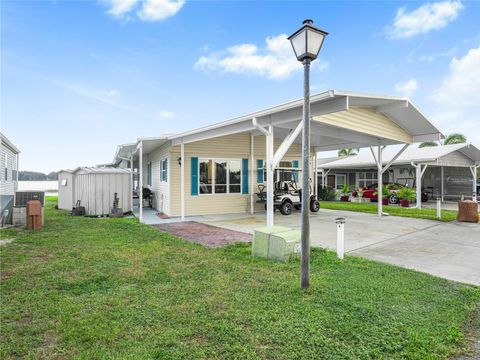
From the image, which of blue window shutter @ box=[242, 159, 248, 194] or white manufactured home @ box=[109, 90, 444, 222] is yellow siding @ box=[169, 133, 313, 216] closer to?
white manufactured home @ box=[109, 90, 444, 222]

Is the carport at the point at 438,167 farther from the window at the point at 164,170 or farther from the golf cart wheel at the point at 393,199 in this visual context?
the window at the point at 164,170

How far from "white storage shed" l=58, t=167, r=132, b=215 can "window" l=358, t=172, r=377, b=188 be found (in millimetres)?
19359

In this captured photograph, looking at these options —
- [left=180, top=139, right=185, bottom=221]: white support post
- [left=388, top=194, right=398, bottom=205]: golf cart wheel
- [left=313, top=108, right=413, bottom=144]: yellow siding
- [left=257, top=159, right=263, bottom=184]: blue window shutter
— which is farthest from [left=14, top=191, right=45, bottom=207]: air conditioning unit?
[left=388, top=194, right=398, bottom=205]: golf cart wheel

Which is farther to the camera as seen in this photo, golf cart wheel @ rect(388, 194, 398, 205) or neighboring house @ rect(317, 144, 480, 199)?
golf cart wheel @ rect(388, 194, 398, 205)

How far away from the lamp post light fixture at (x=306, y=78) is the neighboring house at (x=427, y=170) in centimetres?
1501

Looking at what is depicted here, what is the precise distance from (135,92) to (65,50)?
6611 mm

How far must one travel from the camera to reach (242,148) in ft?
41.4

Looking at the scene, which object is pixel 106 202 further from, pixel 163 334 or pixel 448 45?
pixel 448 45

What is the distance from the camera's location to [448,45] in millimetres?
12125

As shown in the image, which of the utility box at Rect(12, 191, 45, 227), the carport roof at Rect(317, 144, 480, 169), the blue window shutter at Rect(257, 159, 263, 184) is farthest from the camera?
the carport roof at Rect(317, 144, 480, 169)

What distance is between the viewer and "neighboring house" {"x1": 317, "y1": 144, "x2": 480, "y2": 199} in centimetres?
1716

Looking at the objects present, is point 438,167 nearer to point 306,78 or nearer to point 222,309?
point 306,78

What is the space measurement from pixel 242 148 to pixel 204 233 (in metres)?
5.39

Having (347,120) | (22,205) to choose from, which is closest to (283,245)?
(347,120)
